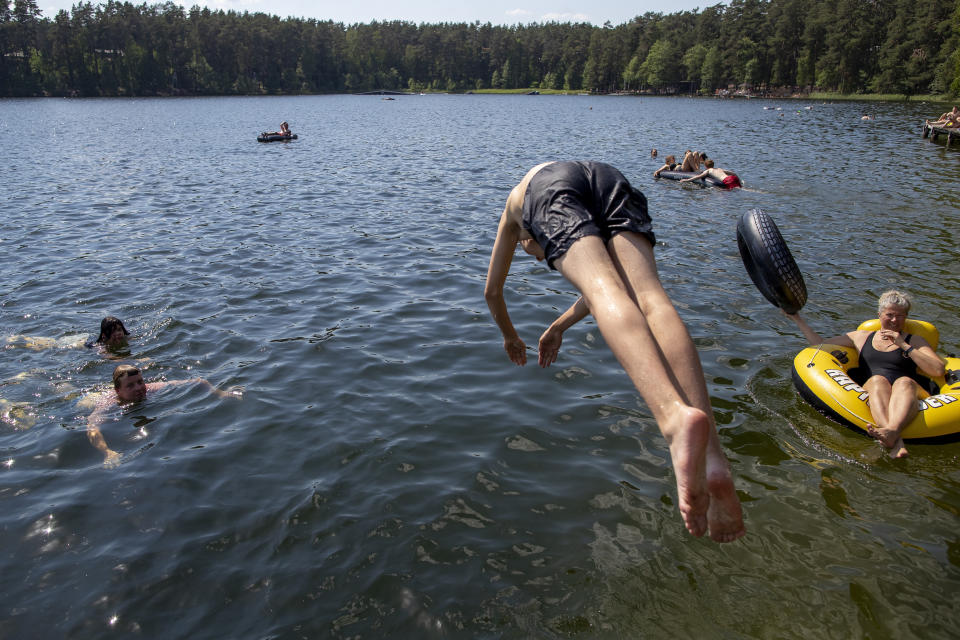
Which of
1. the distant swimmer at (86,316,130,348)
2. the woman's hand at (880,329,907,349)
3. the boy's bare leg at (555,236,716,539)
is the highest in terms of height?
the boy's bare leg at (555,236,716,539)

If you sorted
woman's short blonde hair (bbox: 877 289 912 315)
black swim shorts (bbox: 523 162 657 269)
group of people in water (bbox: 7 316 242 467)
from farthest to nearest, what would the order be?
Answer: 1. woman's short blonde hair (bbox: 877 289 912 315)
2. group of people in water (bbox: 7 316 242 467)
3. black swim shorts (bbox: 523 162 657 269)

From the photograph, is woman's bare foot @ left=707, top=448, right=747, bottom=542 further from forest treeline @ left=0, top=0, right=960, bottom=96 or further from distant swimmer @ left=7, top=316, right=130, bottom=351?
forest treeline @ left=0, top=0, right=960, bottom=96

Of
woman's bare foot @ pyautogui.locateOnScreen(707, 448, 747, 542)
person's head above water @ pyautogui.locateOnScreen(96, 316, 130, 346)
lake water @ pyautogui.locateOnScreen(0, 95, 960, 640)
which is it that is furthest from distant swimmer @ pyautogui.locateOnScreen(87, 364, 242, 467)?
woman's bare foot @ pyautogui.locateOnScreen(707, 448, 747, 542)

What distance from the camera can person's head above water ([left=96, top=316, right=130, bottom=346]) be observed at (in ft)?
30.3

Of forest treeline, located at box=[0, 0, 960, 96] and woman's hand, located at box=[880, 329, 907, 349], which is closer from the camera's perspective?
woman's hand, located at box=[880, 329, 907, 349]

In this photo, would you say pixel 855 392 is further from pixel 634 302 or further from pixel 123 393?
pixel 123 393

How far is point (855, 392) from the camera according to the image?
738cm

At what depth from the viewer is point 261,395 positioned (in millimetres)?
8055

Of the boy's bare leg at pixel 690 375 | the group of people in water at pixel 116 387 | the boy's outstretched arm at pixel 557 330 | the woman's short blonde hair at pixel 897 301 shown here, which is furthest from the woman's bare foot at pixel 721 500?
the group of people in water at pixel 116 387

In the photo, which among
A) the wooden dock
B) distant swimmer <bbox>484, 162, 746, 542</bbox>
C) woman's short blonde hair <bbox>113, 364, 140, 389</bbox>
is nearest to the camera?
distant swimmer <bbox>484, 162, 746, 542</bbox>

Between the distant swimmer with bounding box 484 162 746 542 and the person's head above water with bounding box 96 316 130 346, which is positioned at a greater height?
the distant swimmer with bounding box 484 162 746 542

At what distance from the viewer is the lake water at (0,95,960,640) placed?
15.5 ft

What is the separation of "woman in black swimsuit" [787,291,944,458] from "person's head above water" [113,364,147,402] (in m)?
7.68

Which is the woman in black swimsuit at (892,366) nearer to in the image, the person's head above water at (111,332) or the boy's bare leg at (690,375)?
the boy's bare leg at (690,375)
